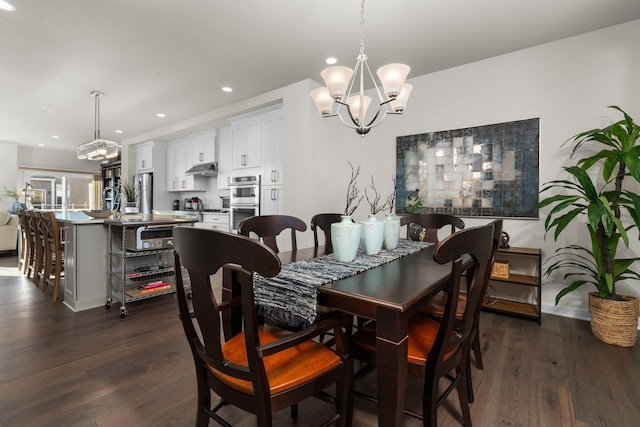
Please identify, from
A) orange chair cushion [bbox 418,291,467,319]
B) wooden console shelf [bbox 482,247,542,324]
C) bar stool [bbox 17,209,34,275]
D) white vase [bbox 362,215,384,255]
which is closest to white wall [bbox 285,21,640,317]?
wooden console shelf [bbox 482,247,542,324]

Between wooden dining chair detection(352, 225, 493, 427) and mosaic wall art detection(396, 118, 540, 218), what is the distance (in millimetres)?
2120

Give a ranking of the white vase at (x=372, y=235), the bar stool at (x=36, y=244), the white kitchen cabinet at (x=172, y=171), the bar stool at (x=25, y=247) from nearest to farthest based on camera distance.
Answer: the white vase at (x=372, y=235), the bar stool at (x=36, y=244), the bar stool at (x=25, y=247), the white kitchen cabinet at (x=172, y=171)

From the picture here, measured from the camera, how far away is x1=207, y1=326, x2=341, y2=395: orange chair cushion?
3.34 ft

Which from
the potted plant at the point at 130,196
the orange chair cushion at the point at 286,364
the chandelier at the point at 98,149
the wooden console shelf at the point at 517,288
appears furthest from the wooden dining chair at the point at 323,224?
the potted plant at the point at 130,196

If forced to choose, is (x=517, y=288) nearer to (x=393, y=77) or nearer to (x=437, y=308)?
(x=437, y=308)

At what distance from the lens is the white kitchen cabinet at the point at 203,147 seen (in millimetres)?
5625

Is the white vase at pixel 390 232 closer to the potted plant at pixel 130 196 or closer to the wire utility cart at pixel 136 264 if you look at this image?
the wire utility cart at pixel 136 264

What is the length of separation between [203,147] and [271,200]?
7.42 feet

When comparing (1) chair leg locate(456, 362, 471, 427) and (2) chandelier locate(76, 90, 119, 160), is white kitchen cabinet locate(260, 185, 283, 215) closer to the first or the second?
(2) chandelier locate(76, 90, 119, 160)

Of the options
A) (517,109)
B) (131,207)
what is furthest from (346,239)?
(131,207)

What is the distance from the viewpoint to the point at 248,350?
913 mm

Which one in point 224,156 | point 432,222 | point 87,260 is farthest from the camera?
point 224,156

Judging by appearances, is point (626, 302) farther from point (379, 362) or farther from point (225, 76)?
point (225, 76)

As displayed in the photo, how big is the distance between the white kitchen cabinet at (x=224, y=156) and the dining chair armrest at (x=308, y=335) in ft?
14.9
